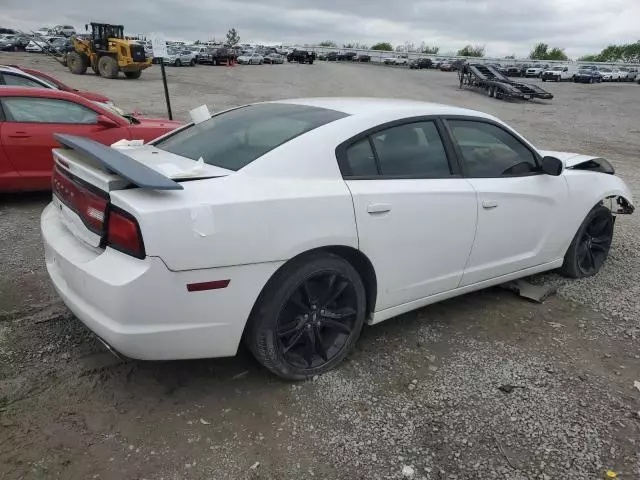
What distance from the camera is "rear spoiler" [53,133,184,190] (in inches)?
89.1

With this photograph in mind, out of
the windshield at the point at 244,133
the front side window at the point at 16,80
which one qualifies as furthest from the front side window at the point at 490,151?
the front side window at the point at 16,80

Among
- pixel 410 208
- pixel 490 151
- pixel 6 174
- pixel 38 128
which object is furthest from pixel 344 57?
pixel 410 208

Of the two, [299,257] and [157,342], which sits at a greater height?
[299,257]

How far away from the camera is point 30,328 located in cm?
329

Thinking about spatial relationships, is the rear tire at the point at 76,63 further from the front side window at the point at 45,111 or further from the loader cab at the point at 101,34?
the front side window at the point at 45,111

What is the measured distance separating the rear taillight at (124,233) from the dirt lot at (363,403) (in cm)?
87

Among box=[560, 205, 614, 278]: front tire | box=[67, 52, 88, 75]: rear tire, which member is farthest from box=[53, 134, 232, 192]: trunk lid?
box=[67, 52, 88, 75]: rear tire

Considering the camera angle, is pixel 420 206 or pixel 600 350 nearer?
pixel 420 206

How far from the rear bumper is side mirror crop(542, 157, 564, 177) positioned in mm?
2383

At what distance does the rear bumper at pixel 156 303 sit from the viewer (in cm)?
228

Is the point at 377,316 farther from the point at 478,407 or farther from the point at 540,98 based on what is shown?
the point at 540,98

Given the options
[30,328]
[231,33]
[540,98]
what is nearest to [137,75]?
[540,98]

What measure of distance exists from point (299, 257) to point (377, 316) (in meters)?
0.74

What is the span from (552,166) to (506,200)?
1.88 feet
